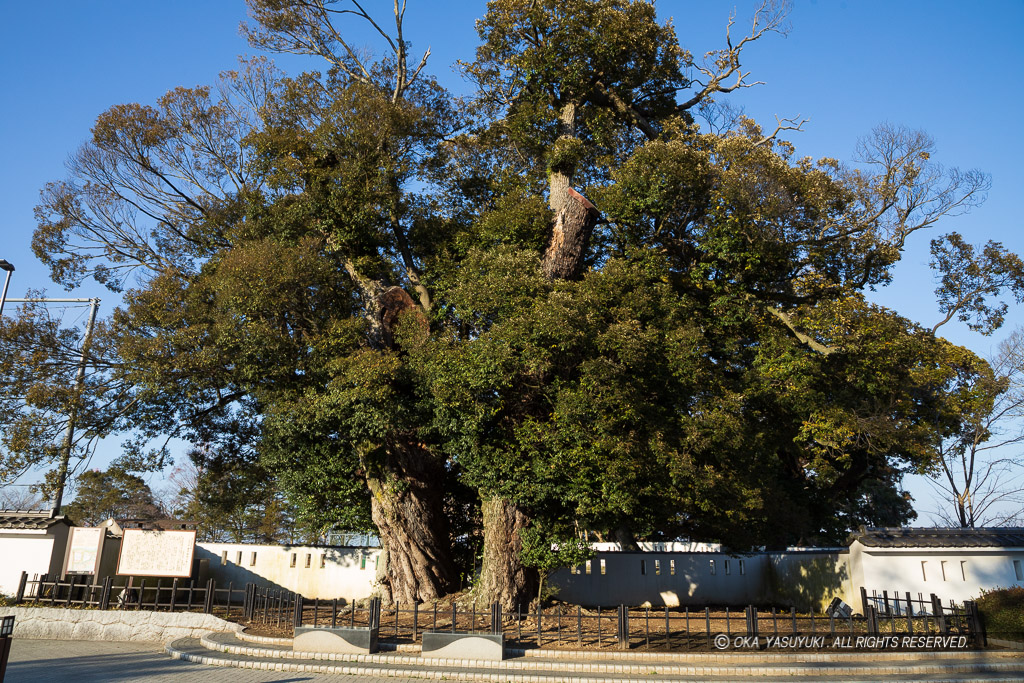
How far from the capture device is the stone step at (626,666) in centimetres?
1082

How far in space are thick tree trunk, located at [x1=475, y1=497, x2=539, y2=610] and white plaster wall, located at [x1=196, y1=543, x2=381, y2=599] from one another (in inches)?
236

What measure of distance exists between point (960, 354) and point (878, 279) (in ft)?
10.3

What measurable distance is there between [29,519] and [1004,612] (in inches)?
943

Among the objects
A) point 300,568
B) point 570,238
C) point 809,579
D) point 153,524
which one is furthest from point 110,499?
point 809,579

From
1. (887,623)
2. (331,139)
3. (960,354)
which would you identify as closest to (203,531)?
(331,139)

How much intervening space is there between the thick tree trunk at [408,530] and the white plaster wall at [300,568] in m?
3.60

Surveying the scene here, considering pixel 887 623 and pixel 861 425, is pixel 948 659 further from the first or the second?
pixel 861 425

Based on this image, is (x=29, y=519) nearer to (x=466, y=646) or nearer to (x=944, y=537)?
(x=466, y=646)

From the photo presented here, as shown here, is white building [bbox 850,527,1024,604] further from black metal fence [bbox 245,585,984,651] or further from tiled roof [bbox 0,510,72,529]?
tiled roof [bbox 0,510,72,529]

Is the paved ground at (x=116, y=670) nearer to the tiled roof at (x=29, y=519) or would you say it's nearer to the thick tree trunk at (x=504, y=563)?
the thick tree trunk at (x=504, y=563)

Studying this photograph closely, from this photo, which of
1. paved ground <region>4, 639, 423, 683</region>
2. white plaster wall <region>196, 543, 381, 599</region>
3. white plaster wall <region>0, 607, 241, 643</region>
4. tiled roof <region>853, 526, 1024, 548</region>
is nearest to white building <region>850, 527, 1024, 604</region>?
tiled roof <region>853, 526, 1024, 548</region>

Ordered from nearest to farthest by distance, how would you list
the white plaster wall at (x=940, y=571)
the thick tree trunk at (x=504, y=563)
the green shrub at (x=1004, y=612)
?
the green shrub at (x=1004, y=612) → the thick tree trunk at (x=504, y=563) → the white plaster wall at (x=940, y=571)

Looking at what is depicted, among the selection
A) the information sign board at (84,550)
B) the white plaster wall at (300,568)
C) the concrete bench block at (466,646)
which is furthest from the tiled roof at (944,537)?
the information sign board at (84,550)

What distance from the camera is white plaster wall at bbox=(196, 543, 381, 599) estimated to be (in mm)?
20484
